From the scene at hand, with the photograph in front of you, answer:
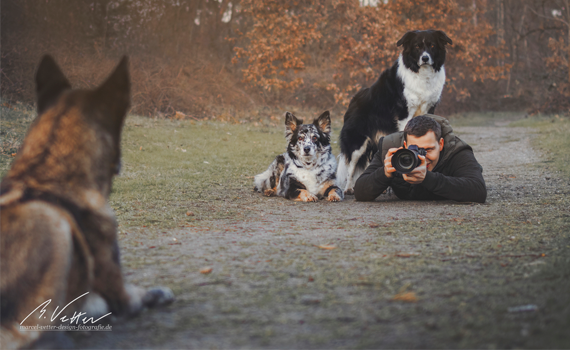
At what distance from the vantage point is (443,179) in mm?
4887

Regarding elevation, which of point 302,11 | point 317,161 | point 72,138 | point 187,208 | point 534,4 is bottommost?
point 187,208

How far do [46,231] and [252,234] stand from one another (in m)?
2.29

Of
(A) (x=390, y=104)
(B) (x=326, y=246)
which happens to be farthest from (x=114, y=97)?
(A) (x=390, y=104)

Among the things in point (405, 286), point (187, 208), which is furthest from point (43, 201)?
point (187, 208)

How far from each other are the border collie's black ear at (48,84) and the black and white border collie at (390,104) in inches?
184

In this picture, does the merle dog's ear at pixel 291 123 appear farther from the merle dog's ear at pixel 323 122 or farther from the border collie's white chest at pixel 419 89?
the border collie's white chest at pixel 419 89

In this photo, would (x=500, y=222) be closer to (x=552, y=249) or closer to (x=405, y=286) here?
(x=552, y=249)

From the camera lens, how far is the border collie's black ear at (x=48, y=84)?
2014 millimetres

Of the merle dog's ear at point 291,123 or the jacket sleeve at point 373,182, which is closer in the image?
the jacket sleeve at point 373,182

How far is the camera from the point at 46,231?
5.54 feet

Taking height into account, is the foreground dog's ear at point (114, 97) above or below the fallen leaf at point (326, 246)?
above

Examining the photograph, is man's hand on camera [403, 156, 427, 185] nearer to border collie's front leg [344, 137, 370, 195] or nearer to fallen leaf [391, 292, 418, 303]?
border collie's front leg [344, 137, 370, 195]

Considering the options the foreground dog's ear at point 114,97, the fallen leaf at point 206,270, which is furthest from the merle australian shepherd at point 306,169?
the foreground dog's ear at point 114,97

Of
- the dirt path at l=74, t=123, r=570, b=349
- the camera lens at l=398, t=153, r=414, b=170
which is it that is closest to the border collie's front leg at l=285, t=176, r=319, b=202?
the dirt path at l=74, t=123, r=570, b=349
